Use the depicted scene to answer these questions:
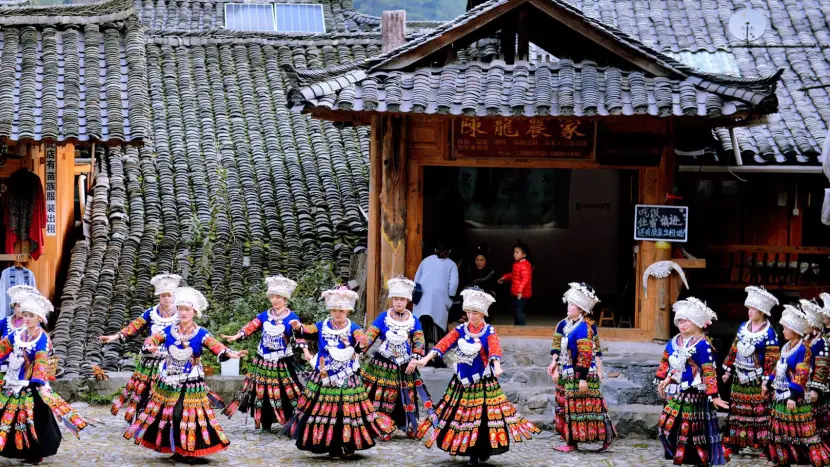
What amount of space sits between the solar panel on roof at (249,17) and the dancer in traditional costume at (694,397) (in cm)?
1776

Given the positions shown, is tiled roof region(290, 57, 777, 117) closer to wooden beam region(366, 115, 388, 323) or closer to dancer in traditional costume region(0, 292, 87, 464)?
wooden beam region(366, 115, 388, 323)

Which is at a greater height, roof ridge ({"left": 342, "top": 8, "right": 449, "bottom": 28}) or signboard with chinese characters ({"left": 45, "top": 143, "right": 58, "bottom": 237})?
roof ridge ({"left": 342, "top": 8, "right": 449, "bottom": 28})

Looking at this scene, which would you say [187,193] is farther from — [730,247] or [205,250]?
[730,247]

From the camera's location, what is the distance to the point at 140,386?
12672 millimetres

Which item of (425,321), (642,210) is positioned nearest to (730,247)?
(642,210)

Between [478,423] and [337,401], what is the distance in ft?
4.70

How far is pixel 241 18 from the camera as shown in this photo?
28016 mm

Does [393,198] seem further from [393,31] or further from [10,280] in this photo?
[393,31]

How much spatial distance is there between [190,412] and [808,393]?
239 inches

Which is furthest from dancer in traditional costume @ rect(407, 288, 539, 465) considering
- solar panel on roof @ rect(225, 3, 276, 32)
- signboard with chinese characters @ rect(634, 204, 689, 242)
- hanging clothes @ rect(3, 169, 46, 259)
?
solar panel on roof @ rect(225, 3, 276, 32)

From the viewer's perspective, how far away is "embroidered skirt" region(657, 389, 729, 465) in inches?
448

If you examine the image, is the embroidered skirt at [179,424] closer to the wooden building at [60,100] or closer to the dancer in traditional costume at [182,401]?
the dancer in traditional costume at [182,401]

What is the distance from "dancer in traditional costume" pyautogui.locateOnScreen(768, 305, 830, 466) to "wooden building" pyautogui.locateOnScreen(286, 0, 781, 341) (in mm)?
3424

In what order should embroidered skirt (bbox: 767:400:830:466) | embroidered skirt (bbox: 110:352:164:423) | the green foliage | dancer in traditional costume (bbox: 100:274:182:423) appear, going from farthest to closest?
the green foliage < dancer in traditional costume (bbox: 100:274:182:423) < embroidered skirt (bbox: 110:352:164:423) < embroidered skirt (bbox: 767:400:830:466)
